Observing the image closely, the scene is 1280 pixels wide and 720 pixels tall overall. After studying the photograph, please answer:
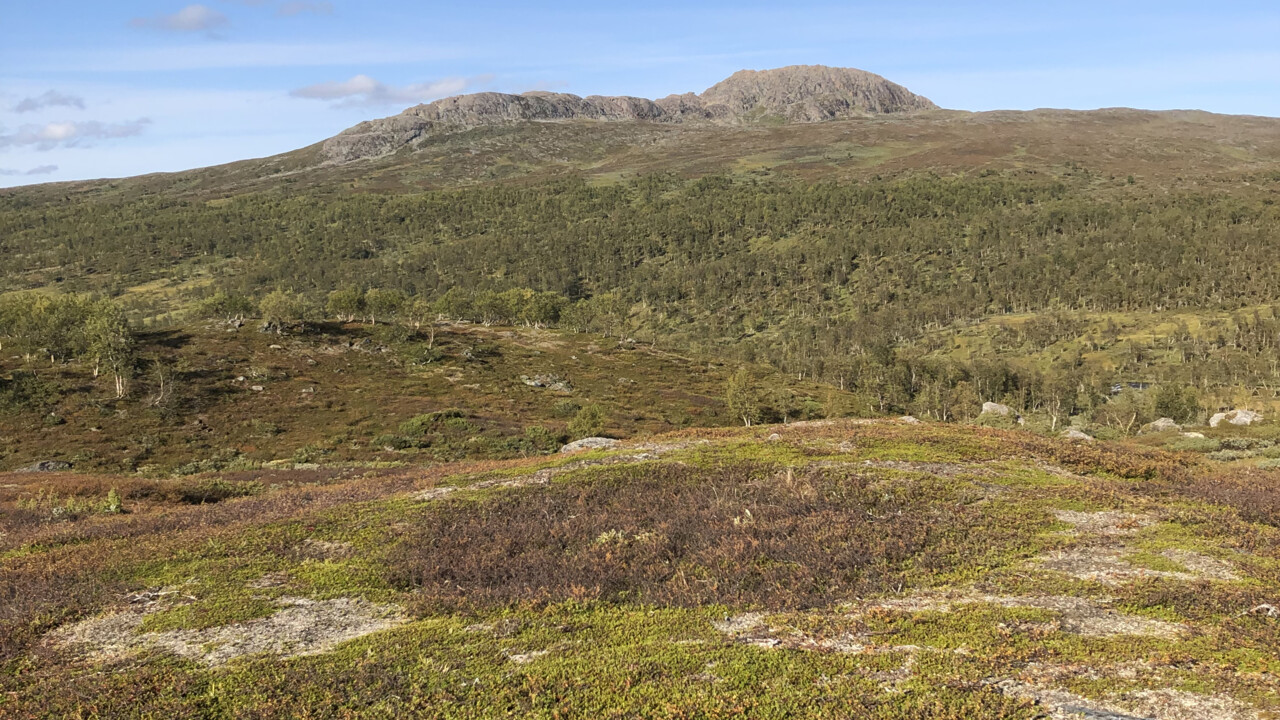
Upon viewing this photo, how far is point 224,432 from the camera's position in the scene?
7869 cm

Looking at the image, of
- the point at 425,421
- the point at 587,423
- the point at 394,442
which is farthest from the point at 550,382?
the point at 587,423

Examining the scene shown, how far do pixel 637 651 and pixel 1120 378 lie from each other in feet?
741

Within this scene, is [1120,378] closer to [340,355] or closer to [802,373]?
[802,373]

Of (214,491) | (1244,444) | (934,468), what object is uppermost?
(934,468)

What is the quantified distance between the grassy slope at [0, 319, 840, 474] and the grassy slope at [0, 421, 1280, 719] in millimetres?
45690

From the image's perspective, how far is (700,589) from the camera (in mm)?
15508

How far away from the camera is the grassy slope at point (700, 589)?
10.6 meters

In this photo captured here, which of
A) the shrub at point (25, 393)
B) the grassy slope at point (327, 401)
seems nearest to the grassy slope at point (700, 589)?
the grassy slope at point (327, 401)

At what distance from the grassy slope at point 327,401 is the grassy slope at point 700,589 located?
45.7 meters

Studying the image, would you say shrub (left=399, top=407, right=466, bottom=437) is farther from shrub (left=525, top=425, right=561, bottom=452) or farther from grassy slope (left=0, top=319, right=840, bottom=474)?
shrub (left=525, top=425, right=561, bottom=452)

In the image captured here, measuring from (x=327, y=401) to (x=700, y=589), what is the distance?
89.4 meters

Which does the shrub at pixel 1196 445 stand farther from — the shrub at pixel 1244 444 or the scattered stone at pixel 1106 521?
the scattered stone at pixel 1106 521

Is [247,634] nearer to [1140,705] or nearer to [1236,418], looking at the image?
[1140,705]

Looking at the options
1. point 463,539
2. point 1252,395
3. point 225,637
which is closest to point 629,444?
point 463,539
